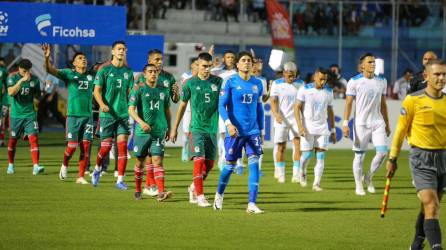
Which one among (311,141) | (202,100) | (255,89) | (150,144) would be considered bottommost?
(311,141)

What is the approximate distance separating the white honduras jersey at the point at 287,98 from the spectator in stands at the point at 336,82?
9078 mm

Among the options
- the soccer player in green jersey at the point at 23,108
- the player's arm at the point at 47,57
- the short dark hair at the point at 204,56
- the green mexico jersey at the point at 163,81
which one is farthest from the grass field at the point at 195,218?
the short dark hair at the point at 204,56

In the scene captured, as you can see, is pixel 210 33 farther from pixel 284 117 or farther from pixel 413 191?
pixel 413 191

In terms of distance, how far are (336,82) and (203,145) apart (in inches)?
671

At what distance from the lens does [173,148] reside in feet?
102

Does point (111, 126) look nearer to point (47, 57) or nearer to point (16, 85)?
point (47, 57)

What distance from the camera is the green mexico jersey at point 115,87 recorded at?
60.0 ft

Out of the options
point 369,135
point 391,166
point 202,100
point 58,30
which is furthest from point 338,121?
point 391,166

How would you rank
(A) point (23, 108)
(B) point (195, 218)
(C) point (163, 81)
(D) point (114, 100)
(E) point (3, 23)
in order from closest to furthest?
(B) point (195, 218) < (C) point (163, 81) < (D) point (114, 100) < (A) point (23, 108) < (E) point (3, 23)

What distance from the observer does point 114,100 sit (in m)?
18.5

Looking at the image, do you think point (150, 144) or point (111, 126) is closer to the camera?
point (150, 144)

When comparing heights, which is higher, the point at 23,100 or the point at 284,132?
the point at 23,100

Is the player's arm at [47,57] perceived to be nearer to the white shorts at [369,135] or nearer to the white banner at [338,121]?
the white shorts at [369,135]

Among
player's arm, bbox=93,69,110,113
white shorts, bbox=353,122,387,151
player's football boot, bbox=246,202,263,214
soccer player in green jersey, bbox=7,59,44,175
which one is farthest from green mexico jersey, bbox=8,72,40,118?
player's football boot, bbox=246,202,263,214
